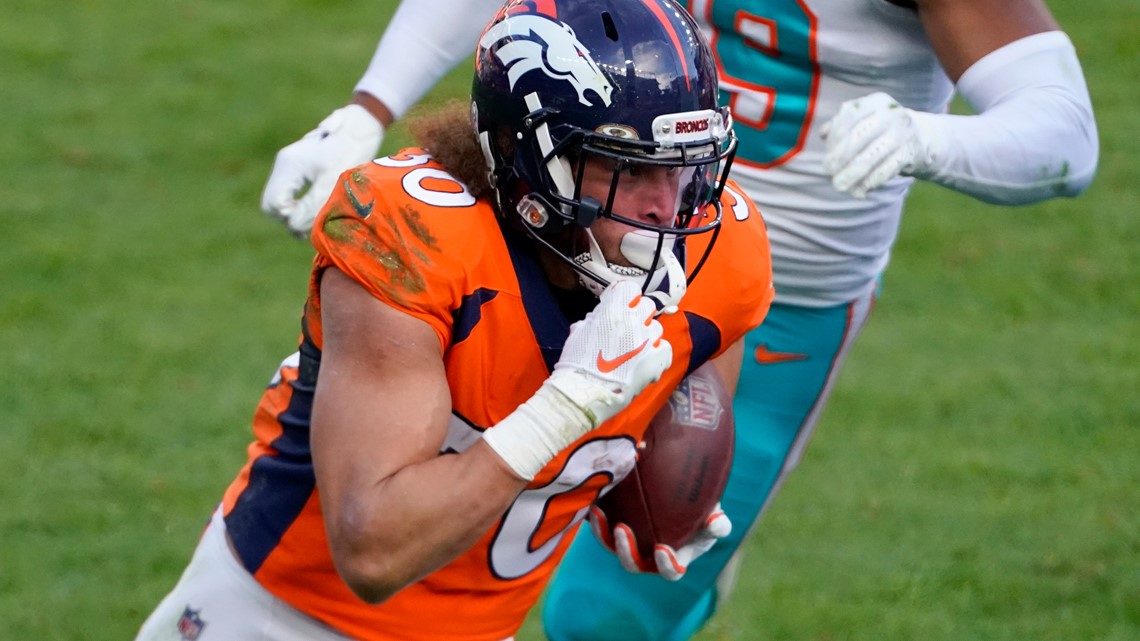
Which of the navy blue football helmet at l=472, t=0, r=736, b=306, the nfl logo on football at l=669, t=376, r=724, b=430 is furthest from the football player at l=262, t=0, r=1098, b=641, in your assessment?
the nfl logo on football at l=669, t=376, r=724, b=430

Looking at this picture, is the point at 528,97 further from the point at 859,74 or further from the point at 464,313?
the point at 859,74

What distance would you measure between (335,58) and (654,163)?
668 centimetres

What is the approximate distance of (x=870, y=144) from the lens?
9.26 ft

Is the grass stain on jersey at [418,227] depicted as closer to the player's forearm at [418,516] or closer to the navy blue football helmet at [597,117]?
the navy blue football helmet at [597,117]

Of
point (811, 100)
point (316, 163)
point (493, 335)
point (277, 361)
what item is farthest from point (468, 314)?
point (277, 361)

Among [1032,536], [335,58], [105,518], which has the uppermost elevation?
[105,518]

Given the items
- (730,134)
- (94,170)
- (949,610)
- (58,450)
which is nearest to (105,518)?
(58,450)

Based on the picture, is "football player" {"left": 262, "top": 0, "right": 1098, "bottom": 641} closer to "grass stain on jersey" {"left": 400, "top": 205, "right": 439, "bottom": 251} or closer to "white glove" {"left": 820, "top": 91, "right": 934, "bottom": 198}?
"white glove" {"left": 820, "top": 91, "right": 934, "bottom": 198}

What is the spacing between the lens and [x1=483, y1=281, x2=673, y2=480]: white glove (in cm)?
249

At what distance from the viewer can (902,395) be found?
235 inches

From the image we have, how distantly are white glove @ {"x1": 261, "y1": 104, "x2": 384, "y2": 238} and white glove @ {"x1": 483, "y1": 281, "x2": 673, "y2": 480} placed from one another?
942 millimetres

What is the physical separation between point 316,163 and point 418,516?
1.21 metres

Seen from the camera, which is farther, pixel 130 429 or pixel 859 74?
pixel 130 429

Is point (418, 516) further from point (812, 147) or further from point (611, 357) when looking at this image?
point (812, 147)
